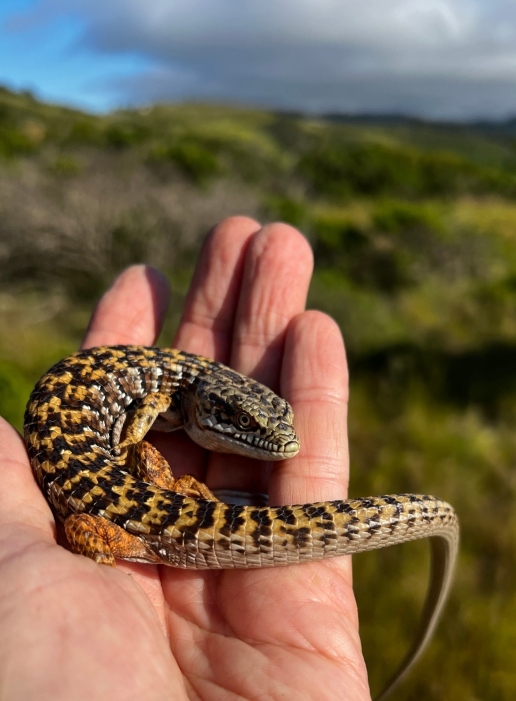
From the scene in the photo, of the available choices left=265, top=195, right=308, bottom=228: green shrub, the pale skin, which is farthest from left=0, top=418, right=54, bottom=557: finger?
left=265, top=195, right=308, bottom=228: green shrub

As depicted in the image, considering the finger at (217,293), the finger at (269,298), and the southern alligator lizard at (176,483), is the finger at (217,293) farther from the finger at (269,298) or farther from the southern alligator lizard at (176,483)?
the southern alligator lizard at (176,483)

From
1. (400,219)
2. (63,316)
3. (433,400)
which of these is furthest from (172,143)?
(433,400)

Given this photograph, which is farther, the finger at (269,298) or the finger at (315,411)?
the finger at (269,298)

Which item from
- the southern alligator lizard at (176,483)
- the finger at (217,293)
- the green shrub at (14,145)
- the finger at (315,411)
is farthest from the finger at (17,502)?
the green shrub at (14,145)

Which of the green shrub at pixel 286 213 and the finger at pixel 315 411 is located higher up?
the green shrub at pixel 286 213

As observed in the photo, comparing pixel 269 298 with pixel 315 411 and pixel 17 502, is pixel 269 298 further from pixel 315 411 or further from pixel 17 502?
pixel 17 502

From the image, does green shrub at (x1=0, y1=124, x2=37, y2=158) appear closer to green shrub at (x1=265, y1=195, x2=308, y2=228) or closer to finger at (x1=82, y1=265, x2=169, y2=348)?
green shrub at (x1=265, y1=195, x2=308, y2=228)
